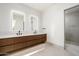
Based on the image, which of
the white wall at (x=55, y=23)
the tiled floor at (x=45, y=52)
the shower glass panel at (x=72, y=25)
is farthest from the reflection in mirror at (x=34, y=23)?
the shower glass panel at (x=72, y=25)

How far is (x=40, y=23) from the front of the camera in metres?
2.36

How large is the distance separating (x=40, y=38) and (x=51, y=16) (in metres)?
1.08

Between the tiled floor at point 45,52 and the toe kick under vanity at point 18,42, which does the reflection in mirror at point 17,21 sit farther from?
the tiled floor at point 45,52

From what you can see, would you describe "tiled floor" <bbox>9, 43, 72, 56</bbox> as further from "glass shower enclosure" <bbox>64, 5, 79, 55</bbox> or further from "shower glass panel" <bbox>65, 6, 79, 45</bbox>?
"shower glass panel" <bbox>65, 6, 79, 45</bbox>

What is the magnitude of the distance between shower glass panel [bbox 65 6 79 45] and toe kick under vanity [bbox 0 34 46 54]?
3.57 ft

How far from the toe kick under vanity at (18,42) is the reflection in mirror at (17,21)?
311 millimetres

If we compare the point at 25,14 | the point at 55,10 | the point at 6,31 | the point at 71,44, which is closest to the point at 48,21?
the point at 55,10

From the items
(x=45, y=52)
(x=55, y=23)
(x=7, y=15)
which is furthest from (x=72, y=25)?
(x=7, y=15)

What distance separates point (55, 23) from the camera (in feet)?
9.10

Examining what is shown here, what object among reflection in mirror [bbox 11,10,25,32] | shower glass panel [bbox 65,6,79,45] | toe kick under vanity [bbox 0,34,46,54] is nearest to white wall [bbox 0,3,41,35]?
reflection in mirror [bbox 11,10,25,32]

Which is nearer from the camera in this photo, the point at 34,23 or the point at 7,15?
the point at 7,15

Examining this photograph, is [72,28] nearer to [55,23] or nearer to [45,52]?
[55,23]

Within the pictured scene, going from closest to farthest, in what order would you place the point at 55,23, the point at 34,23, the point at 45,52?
the point at 45,52 < the point at 34,23 < the point at 55,23

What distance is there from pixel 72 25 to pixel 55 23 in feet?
2.35
